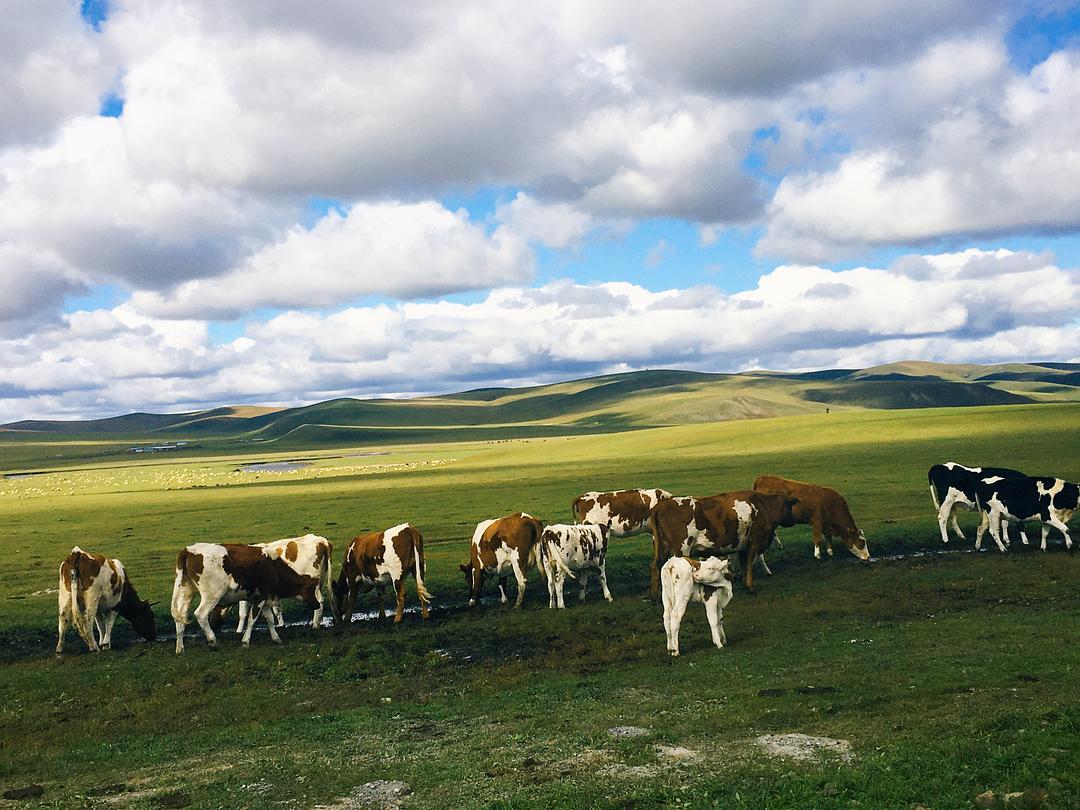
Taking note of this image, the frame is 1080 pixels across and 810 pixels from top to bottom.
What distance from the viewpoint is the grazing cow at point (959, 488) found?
28.5m

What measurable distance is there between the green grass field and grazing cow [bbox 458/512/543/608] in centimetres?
104

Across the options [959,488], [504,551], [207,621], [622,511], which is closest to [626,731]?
[504,551]

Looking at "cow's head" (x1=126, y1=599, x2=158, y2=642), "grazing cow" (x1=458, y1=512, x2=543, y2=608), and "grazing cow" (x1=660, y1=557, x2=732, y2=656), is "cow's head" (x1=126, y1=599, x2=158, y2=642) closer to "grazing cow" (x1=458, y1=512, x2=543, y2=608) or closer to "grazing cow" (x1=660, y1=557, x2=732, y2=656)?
"grazing cow" (x1=458, y1=512, x2=543, y2=608)

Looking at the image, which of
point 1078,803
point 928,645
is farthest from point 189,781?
point 928,645

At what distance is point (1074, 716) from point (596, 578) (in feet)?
58.4

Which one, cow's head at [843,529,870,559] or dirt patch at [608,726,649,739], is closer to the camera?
dirt patch at [608,726,649,739]

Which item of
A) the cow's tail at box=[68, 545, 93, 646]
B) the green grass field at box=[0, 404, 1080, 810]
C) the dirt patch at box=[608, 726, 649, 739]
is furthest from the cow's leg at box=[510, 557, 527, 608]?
the dirt patch at box=[608, 726, 649, 739]

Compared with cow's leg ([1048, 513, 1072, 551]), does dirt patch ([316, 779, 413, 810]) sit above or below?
above

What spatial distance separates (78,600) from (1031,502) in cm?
2784

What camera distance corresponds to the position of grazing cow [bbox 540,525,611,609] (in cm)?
2314

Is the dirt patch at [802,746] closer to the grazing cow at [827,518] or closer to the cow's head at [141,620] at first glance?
the cow's head at [141,620]

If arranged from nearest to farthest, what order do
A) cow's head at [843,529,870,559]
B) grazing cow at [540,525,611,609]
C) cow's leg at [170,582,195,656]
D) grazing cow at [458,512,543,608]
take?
cow's leg at [170,582,195,656] → grazing cow at [540,525,611,609] → grazing cow at [458,512,543,608] → cow's head at [843,529,870,559]

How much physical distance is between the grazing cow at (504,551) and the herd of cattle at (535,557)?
33 millimetres

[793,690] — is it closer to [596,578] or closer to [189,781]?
[189,781]
